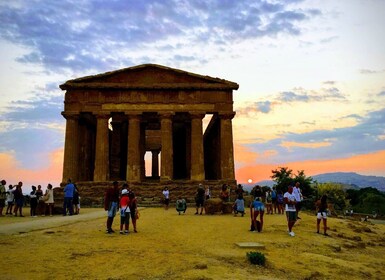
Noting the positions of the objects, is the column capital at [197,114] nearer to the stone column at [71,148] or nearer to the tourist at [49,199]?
the stone column at [71,148]

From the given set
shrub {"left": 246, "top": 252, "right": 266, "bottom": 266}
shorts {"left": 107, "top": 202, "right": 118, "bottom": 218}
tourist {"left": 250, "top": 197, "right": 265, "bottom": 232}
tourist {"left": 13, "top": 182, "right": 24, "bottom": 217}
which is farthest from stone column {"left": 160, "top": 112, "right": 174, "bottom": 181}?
shrub {"left": 246, "top": 252, "right": 266, "bottom": 266}

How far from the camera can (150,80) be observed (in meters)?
38.8

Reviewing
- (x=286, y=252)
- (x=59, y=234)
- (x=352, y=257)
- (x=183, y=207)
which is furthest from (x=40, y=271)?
(x=183, y=207)

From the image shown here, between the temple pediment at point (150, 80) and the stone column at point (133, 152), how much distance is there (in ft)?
10.9

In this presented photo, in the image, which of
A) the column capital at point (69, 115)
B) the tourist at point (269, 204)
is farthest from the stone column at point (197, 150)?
the tourist at point (269, 204)

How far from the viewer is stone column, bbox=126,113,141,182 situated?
37.5 m

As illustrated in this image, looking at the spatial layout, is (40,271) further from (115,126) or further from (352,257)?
(115,126)

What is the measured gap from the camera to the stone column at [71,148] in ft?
124

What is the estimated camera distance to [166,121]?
3891 centimetres

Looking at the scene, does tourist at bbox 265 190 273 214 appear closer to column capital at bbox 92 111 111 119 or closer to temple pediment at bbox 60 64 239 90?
temple pediment at bbox 60 64 239 90

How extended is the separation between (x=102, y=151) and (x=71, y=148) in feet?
9.95

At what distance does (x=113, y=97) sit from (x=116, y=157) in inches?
375

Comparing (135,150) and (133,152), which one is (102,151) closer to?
(133,152)

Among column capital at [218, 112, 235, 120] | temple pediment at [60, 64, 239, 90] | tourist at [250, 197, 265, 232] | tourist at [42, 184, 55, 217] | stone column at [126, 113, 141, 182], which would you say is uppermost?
temple pediment at [60, 64, 239, 90]
